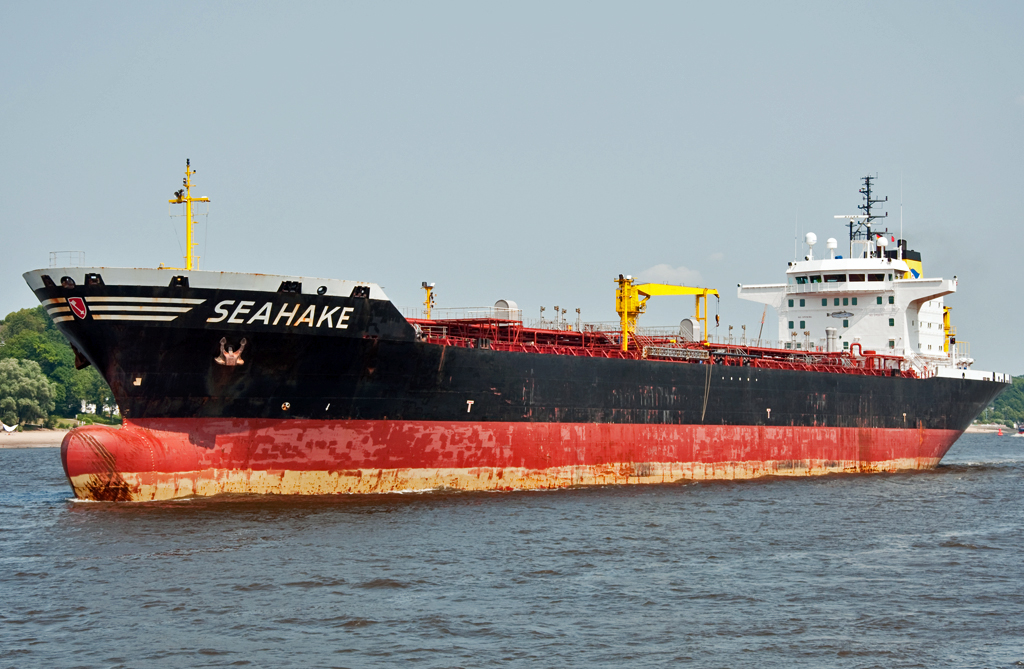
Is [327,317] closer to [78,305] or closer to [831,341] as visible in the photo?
[78,305]

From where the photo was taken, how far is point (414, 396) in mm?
23359

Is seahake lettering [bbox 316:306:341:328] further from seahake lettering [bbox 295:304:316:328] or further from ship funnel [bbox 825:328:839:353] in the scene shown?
ship funnel [bbox 825:328:839:353]

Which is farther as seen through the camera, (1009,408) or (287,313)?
(1009,408)

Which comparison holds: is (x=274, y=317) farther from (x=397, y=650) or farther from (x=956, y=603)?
(x=956, y=603)

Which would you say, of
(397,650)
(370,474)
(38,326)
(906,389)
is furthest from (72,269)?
(38,326)

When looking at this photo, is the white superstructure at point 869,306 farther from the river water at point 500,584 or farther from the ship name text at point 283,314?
the ship name text at point 283,314

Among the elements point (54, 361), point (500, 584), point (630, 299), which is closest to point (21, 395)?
point (54, 361)

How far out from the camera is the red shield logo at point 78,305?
20422 millimetres

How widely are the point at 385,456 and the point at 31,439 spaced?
1833 inches

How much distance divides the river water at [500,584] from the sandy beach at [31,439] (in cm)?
3969

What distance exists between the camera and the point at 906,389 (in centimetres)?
3553

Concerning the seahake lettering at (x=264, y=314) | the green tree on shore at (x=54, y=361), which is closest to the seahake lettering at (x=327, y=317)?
the seahake lettering at (x=264, y=314)

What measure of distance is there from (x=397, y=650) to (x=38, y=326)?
86253 mm

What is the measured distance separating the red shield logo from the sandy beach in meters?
43.5
